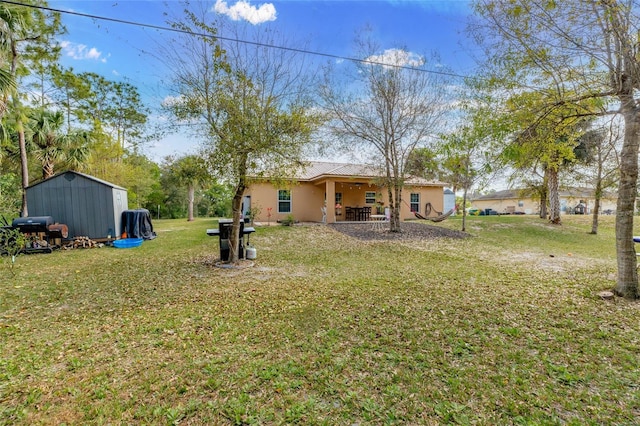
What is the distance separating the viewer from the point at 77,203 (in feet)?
30.7

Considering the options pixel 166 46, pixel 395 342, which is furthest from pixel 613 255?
pixel 166 46

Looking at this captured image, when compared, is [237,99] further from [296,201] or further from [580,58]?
[296,201]

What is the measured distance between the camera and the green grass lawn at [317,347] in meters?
2.12

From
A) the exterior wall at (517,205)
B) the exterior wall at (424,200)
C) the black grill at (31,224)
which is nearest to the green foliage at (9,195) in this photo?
the black grill at (31,224)

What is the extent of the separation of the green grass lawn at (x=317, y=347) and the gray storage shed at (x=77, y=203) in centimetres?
325

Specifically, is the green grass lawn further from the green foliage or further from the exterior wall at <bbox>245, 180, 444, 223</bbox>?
the exterior wall at <bbox>245, 180, 444, 223</bbox>

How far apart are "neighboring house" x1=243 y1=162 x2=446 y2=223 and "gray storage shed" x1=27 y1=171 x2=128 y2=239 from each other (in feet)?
18.5

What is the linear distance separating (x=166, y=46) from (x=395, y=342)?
696 cm

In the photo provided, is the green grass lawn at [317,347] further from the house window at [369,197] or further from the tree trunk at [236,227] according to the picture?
the house window at [369,197]

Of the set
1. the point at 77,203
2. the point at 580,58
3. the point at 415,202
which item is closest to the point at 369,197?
the point at 415,202

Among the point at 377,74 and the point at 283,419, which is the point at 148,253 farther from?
the point at 377,74

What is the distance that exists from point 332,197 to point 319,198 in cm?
228

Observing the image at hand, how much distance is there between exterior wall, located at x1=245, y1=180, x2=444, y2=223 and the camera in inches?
590

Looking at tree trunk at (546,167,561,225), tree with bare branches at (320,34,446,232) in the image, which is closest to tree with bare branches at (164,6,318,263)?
tree with bare branches at (320,34,446,232)
